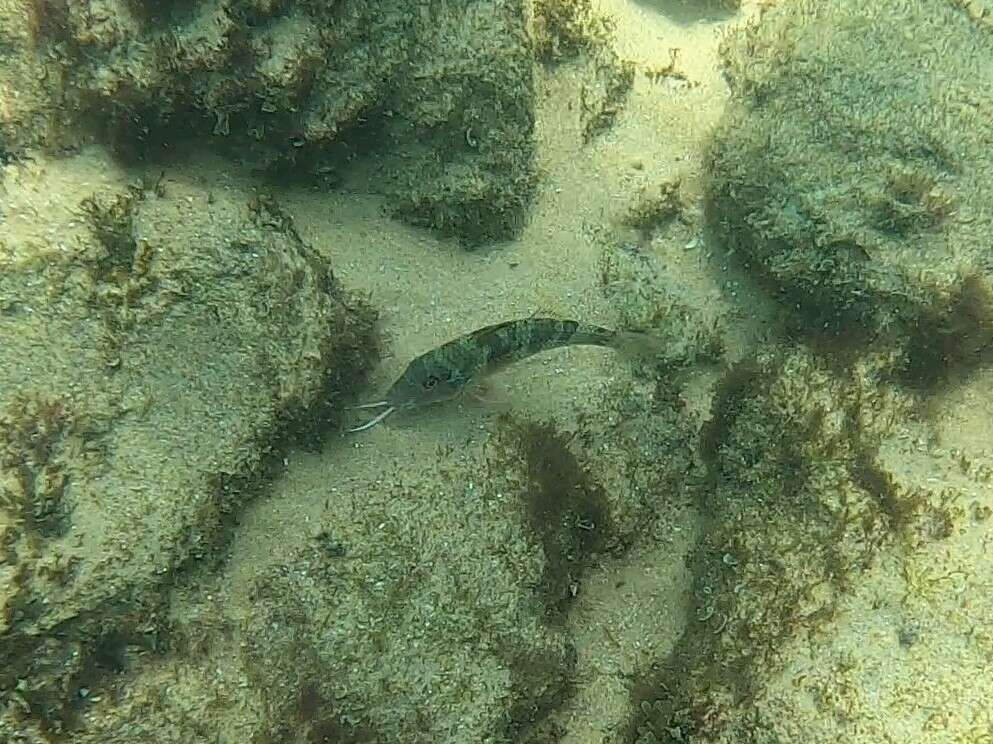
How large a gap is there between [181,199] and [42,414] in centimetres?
114

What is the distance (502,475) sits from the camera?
3.43m

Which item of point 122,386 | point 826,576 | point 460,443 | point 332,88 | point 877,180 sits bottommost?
point 826,576

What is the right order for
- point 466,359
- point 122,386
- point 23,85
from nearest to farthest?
point 122,386 → point 23,85 → point 466,359

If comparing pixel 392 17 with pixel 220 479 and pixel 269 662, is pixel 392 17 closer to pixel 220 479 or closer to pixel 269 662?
pixel 220 479

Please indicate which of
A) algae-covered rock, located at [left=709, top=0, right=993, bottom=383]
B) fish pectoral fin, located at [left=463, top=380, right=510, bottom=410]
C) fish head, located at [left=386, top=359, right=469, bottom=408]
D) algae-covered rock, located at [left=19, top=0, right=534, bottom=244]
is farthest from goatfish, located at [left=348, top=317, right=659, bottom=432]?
algae-covered rock, located at [left=709, top=0, right=993, bottom=383]

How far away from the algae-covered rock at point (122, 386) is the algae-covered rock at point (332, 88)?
37 cm

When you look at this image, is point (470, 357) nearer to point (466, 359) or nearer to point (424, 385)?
point (466, 359)

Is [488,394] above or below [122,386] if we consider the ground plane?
below

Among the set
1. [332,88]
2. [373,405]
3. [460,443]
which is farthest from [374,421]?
[332,88]

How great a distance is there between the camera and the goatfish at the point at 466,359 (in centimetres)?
347

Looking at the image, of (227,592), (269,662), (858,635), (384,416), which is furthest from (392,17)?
(858,635)

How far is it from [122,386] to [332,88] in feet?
5.90

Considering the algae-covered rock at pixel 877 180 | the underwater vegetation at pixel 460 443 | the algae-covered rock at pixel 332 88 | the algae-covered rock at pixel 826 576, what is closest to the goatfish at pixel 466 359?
the underwater vegetation at pixel 460 443

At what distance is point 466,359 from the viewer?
347cm
